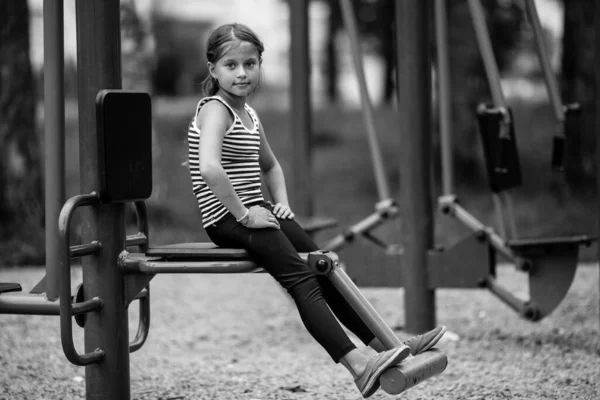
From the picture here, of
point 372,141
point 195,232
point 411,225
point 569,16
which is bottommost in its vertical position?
point 195,232

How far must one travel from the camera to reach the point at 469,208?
11.5 metres

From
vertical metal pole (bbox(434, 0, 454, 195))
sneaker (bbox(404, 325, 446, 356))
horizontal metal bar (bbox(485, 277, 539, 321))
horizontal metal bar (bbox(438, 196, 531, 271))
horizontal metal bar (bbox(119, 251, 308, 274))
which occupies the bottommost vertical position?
horizontal metal bar (bbox(485, 277, 539, 321))

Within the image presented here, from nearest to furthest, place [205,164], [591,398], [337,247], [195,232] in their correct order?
[205,164], [591,398], [337,247], [195,232]

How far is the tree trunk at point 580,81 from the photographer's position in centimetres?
1081

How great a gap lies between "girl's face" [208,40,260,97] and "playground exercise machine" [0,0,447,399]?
0.30m

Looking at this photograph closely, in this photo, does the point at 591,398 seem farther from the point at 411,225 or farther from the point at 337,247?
the point at 337,247

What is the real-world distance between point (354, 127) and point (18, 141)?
8.00m

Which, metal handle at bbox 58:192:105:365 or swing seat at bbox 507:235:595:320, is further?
swing seat at bbox 507:235:595:320

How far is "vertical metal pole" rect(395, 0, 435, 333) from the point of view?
528 cm

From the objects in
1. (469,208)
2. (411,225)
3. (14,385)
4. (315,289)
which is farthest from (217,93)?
(469,208)

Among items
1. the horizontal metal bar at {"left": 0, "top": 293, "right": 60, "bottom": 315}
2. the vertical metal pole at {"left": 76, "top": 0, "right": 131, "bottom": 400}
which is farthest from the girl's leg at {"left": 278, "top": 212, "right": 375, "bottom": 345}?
the horizontal metal bar at {"left": 0, "top": 293, "right": 60, "bottom": 315}

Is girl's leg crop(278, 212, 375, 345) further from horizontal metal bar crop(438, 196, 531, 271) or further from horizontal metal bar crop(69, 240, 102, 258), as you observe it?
horizontal metal bar crop(438, 196, 531, 271)

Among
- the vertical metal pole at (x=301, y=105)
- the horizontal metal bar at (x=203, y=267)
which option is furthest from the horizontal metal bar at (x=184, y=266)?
the vertical metal pole at (x=301, y=105)

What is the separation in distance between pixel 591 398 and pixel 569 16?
25.9ft
